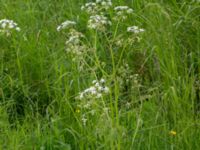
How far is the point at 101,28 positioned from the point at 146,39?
907mm

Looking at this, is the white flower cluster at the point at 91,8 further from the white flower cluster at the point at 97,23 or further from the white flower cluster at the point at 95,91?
the white flower cluster at the point at 95,91

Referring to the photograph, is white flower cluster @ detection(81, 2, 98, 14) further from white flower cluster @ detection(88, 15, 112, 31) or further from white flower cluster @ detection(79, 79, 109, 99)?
white flower cluster @ detection(79, 79, 109, 99)

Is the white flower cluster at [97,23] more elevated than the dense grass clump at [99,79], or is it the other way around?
the white flower cluster at [97,23]

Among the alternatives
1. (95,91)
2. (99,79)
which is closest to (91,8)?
(99,79)

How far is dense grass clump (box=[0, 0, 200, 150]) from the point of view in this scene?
9.13 feet

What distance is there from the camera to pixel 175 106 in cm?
302

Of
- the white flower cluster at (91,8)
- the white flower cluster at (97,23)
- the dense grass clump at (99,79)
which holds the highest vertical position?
the white flower cluster at (91,8)

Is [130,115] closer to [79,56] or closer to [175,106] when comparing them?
[175,106]

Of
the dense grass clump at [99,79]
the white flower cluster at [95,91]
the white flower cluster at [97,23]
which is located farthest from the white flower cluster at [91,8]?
the white flower cluster at [95,91]

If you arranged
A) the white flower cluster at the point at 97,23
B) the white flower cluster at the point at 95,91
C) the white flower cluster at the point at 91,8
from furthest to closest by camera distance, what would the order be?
the white flower cluster at the point at 91,8 → the white flower cluster at the point at 97,23 → the white flower cluster at the point at 95,91

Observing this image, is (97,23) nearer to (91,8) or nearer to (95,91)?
(95,91)

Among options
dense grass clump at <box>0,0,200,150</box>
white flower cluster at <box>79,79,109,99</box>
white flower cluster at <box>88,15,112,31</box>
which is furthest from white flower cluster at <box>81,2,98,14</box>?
white flower cluster at <box>79,79,109,99</box>

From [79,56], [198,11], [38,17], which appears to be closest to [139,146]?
[79,56]

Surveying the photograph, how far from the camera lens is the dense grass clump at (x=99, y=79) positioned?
278cm
